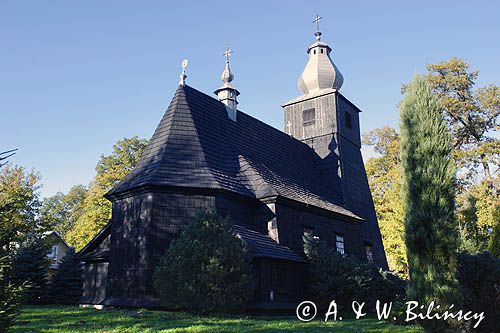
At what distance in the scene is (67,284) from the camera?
2350 centimetres

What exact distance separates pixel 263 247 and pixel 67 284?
517 inches

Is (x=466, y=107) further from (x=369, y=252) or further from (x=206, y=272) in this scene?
(x=206, y=272)

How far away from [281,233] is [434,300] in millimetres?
7421

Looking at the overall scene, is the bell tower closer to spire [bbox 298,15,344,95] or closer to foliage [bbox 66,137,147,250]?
spire [bbox 298,15,344,95]

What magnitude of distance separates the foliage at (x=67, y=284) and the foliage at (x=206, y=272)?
506 inches

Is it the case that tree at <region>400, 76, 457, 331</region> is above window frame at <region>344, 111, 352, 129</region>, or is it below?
below

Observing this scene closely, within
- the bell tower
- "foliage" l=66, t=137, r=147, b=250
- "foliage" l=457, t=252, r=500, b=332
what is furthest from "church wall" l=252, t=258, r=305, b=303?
"foliage" l=66, t=137, r=147, b=250

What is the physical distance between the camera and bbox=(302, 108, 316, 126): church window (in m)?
25.7

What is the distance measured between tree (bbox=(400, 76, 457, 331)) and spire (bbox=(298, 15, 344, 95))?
47.7 ft

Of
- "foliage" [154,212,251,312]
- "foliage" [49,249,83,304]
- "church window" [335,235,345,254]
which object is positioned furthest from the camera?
"foliage" [49,249,83,304]

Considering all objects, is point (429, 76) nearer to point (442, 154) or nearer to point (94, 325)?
point (442, 154)

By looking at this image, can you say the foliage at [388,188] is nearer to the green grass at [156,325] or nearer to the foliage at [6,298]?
the green grass at [156,325]

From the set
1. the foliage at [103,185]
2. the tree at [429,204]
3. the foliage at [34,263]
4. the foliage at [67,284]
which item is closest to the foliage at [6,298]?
the tree at [429,204]

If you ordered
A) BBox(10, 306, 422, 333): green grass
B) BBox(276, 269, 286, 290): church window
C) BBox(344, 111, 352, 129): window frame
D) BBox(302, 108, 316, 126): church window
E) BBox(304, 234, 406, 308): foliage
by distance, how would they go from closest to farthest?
BBox(10, 306, 422, 333): green grass
BBox(276, 269, 286, 290): church window
BBox(304, 234, 406, 308): foliage
BBox(302, 108, 316, 126): church window
BBox(344, 111, 352, 129): window frame
